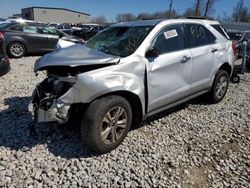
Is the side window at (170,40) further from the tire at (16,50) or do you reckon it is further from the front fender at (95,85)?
the tire at (16,50)

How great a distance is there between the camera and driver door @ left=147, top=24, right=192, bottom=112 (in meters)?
3.75

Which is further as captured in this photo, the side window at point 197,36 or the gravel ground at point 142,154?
the side window at point 197,36

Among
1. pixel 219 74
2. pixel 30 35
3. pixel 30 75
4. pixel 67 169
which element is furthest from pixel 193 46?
pixel 30 35

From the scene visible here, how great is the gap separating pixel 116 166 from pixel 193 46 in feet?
8.11

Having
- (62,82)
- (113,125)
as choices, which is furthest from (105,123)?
(62,82)

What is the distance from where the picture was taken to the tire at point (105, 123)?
3.18 meters

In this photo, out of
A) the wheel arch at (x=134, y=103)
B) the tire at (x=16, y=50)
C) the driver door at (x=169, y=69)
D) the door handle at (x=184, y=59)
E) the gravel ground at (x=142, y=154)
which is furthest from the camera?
the tire at (x=16, y=50)

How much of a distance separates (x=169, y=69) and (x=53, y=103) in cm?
179

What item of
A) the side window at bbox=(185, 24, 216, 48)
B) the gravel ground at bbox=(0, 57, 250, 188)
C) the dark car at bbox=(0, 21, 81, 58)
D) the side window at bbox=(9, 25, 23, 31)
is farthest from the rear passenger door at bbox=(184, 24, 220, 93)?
the side window at bbox=(9, 25, 23, 31)

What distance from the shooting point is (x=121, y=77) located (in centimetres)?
335

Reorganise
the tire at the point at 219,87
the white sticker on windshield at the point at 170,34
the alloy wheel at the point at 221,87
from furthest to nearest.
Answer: the alloy wheel at the point at 221,87
the tire at the point at 219,87
the white sticker on windshield at the point at 170,34

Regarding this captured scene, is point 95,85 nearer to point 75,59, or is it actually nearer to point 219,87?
point 75,59

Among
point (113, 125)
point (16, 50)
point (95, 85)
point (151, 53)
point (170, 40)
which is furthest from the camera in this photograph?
point (16, 50)

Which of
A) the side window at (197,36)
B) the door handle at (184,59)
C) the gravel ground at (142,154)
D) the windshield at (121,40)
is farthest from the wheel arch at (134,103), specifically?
the side window at (197,36)
